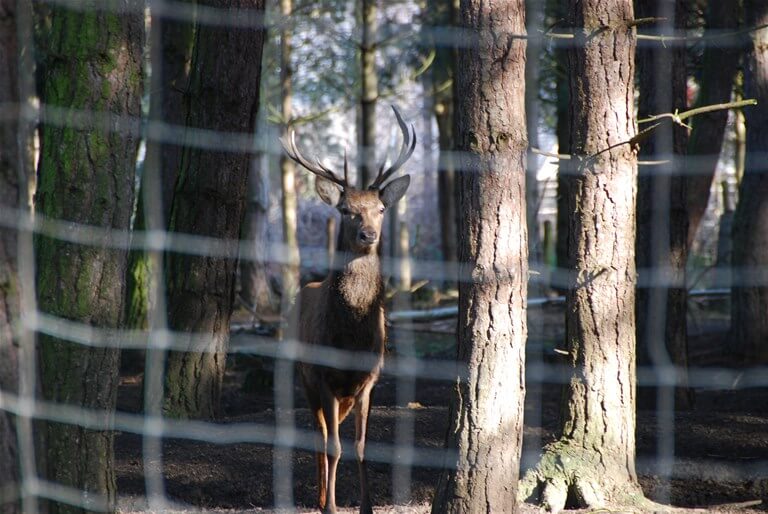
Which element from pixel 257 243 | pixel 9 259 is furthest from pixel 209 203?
pixel 257 243

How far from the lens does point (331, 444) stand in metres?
4.84

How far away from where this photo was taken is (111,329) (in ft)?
11.1

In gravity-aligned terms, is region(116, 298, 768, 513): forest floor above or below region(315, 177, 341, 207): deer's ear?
below

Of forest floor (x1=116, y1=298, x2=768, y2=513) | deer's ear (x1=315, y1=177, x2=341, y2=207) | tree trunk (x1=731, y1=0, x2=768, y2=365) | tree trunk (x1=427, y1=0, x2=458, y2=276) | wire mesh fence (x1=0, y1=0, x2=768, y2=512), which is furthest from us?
tree trunk (x1=427, y1=0, x2=458, y2=276)

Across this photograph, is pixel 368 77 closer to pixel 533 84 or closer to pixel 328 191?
pixel 533 84

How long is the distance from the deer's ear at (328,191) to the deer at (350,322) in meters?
0.19

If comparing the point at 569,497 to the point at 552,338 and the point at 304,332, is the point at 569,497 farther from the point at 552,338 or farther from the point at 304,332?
the point at 552,338

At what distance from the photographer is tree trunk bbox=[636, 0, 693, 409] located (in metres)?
5.85

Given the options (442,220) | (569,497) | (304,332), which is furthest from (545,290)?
(569,497)

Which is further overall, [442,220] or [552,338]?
[442,220]

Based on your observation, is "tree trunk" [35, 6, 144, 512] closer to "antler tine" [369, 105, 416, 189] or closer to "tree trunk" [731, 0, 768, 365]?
"antler tine" [369, 105, 416, 189]

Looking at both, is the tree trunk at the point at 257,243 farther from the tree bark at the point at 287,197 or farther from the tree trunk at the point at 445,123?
the tree trunk at the point at 445,123

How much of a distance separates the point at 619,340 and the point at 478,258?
979mm

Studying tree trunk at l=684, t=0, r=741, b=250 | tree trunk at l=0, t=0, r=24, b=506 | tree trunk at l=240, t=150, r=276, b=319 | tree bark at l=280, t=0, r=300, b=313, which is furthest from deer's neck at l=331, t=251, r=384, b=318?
tree trunk at l=240, t=150, r=276, b=319
